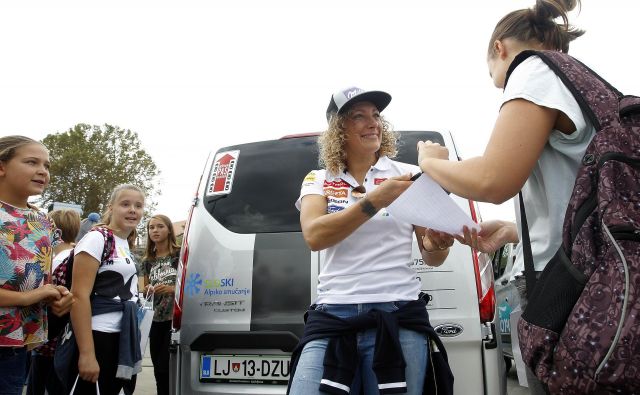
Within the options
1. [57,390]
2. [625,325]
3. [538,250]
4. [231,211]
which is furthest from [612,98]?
[57,390]

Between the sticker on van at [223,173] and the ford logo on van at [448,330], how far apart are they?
1.58 metres

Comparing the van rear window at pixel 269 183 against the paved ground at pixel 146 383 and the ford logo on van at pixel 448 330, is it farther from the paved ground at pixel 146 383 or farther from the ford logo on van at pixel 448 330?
the paved ground at pixel 146 383

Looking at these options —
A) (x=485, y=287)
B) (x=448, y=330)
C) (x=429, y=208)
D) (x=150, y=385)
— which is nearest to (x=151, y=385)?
(x=150, y=385)

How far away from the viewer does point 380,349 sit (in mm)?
2096

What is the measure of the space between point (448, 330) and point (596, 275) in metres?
1.90

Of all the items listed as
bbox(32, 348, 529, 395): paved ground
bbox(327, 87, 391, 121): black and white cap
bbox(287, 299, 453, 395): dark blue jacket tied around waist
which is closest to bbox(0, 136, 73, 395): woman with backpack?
bbox(287, 299, 453, 395): dark blue jacket tied around waist

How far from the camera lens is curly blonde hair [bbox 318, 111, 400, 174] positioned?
100.0 inches

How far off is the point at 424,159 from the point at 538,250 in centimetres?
42

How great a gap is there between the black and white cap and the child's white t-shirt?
167 centimetres

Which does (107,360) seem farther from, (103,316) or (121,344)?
(103,316)

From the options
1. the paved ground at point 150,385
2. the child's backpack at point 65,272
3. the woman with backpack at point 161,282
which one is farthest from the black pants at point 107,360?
the paved ground at point 150,385

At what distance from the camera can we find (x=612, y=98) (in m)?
1.34

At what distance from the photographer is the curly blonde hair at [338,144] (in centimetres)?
254

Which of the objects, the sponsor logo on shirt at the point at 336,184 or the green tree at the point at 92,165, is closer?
the sponsor logo on shirt at the point at 336,184
